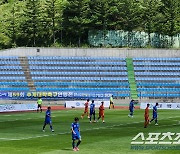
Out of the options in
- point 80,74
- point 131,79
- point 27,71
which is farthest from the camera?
point 27,71

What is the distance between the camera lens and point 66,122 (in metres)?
51.8

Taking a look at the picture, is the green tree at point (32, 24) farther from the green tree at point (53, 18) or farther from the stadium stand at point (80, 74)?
the stadium stand at point (80, 74)

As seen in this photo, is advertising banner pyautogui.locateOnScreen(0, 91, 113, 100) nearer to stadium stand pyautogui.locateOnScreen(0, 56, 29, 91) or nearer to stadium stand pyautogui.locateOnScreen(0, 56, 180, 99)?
stadium stand pyautogui.locateOnScreen(0, 56, 180, 99)

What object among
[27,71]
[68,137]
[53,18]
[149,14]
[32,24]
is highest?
[149,14]

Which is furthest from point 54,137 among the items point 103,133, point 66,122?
point 66,122

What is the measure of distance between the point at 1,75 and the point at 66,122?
42.6 m

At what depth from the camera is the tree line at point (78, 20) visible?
355 ft

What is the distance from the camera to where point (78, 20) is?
355 ft

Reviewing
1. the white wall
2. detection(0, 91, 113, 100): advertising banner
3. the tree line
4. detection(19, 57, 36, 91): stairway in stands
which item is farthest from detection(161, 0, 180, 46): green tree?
detection(19, 57, 36, 91): stairway in stands

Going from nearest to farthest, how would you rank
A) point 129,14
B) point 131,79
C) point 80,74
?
point 131,79 < point 80,74 < point 129,14

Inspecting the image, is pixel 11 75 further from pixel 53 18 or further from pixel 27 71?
pixel 53 18

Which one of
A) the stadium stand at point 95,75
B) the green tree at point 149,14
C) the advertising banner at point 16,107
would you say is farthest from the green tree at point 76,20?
the advertising banner at point 16,107

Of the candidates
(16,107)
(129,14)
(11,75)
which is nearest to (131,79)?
(11,75)

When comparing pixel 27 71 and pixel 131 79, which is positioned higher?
pixel 27 71
